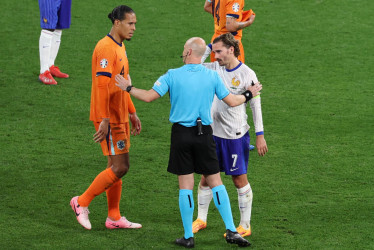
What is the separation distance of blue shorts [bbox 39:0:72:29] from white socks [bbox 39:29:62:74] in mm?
129

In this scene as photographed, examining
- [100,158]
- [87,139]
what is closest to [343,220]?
[100,158]

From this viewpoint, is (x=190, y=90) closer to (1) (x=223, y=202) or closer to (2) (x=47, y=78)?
(1) (x=223, y=202)

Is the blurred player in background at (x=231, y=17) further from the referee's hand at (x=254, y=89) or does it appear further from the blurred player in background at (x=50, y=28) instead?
the blurred player in background at (x=50, y=28)

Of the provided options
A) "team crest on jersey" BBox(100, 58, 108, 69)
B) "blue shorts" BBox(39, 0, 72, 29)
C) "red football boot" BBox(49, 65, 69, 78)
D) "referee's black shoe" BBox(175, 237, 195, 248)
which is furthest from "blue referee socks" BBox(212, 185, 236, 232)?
"red football boot" BBox(49, 65, 69, 78)

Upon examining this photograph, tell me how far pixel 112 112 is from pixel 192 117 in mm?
881

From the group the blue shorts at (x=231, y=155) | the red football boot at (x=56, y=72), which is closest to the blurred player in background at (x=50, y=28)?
the red football boot at (x=56, y=72)

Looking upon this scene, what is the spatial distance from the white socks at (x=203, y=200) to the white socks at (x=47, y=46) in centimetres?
549

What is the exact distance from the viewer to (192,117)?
19.8ft

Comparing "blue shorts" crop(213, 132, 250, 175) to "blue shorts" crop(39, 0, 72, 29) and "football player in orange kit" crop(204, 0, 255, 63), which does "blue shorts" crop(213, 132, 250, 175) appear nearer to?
"football player in orange kit" crop(204, 0, 255, 63)

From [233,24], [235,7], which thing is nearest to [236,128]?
[233,24]

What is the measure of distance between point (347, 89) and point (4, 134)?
5.40 m

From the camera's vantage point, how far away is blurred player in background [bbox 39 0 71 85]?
1141 centimetres

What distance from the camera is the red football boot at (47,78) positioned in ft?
38.2

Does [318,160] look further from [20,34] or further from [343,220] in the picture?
[20,34]
